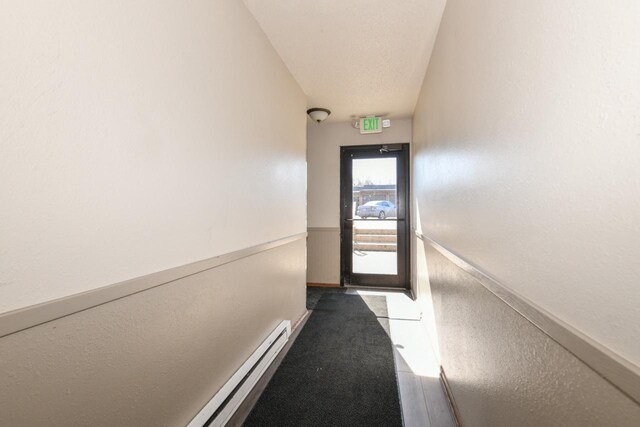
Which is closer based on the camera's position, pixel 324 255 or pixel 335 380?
pixel 335 380

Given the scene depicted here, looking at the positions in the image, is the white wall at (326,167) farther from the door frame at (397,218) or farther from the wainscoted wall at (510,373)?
the wainscoted wall at (510,373)

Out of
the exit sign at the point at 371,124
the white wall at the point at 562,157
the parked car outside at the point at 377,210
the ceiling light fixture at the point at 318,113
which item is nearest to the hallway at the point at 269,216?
the white wall at the point at 562,157

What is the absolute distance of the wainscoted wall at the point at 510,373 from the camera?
560 millimetres

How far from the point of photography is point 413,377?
2.03m

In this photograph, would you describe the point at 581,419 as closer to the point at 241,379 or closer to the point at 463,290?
the point at 463,290

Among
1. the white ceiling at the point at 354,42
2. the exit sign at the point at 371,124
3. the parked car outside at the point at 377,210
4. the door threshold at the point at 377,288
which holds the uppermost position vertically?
the white ceiling at the point at 354,42

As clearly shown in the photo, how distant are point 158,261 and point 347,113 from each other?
11.2 ft

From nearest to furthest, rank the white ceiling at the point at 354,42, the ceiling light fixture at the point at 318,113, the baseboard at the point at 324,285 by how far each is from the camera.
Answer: the white ceiling at the point at 354,42 → the ceiling light fixture at the point at 318,113 → the baseboard at the point at 324,285

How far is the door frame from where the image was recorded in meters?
4.21

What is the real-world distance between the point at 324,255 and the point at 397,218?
1.28 metres

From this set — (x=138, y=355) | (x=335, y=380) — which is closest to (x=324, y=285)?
(x=335, y=380)

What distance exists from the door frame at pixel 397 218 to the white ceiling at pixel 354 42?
1048mm

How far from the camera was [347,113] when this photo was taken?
392 cm

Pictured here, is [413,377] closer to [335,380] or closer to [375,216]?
[335,380]
